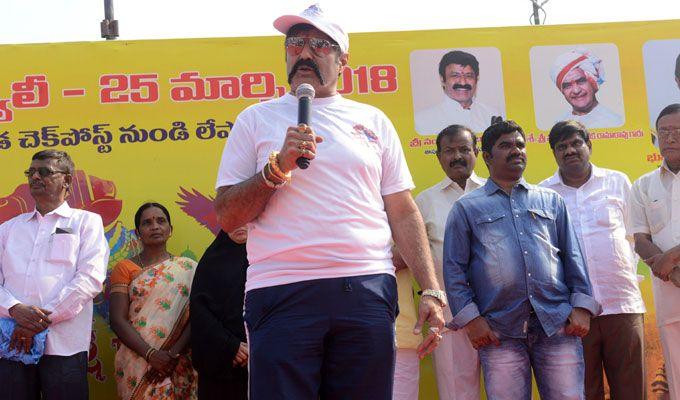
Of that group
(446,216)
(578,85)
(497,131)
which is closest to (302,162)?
(497,131)

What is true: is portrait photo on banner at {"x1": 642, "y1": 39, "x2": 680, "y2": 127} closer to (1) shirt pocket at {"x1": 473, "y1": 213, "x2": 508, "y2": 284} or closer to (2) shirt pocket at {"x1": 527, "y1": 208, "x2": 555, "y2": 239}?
(2) shirt pocket at {"x1": 527, "y1": 208, "x2": 555, "y2": 239}

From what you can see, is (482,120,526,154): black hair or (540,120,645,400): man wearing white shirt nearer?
(482,120,526,154): black hair

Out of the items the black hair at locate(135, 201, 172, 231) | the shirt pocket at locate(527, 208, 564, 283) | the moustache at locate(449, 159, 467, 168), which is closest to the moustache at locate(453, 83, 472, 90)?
the moustache at locate(449, 159, 467, 168)

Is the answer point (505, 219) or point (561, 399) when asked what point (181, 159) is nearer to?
point (505, 219)

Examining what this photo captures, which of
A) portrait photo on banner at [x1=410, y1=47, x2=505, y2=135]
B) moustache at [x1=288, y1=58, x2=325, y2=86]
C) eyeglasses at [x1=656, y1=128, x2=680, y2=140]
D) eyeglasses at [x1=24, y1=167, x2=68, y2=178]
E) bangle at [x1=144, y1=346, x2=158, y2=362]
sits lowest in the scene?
bangle at [x1=144, y1=346, x2=158, y2=362]

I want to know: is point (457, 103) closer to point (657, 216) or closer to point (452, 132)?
point (452, 132)

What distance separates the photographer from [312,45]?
2795 mm

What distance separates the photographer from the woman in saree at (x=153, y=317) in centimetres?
515

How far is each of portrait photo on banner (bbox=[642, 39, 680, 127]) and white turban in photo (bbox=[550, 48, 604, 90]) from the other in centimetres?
36

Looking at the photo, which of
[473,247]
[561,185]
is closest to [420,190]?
[561,185]

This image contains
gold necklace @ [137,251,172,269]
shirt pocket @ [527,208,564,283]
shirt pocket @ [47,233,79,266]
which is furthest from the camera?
gold necklace @ [137,251,172,269]

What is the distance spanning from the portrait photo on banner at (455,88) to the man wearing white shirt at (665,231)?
1.18 meters

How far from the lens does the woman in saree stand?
16.9 ft

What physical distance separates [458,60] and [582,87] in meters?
0.92
